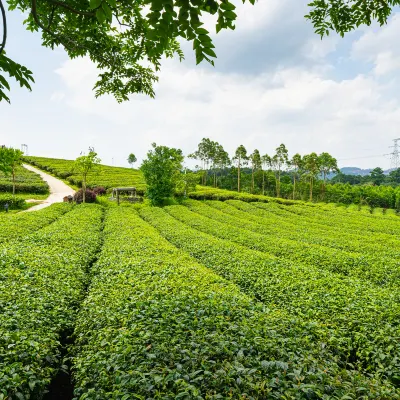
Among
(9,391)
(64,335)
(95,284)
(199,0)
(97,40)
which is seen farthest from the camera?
(95,284)

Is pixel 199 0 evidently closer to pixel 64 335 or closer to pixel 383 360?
pixel 383 360

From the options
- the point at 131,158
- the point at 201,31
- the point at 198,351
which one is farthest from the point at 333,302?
the point at 131,158

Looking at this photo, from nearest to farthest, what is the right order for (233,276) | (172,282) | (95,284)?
(172,282)
(95,284)
(233,276)

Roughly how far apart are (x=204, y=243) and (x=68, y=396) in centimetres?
999

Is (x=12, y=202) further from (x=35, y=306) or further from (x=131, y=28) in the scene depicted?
(x=131, y=28)

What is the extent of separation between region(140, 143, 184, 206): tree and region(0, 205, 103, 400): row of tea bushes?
2320 centimetres

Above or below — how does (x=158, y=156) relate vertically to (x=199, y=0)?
above

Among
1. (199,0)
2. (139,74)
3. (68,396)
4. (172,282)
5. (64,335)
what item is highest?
(139,74)

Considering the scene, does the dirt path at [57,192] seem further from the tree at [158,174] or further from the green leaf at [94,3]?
the green leaf at [94,3]

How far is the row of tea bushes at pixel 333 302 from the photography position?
199 inches

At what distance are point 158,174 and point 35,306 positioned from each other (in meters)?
30.3

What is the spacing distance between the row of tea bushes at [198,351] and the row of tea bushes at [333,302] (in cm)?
45

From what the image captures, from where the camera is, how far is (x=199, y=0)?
1749mm

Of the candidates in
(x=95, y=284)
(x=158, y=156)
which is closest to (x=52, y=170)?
(x=158, y=156)
